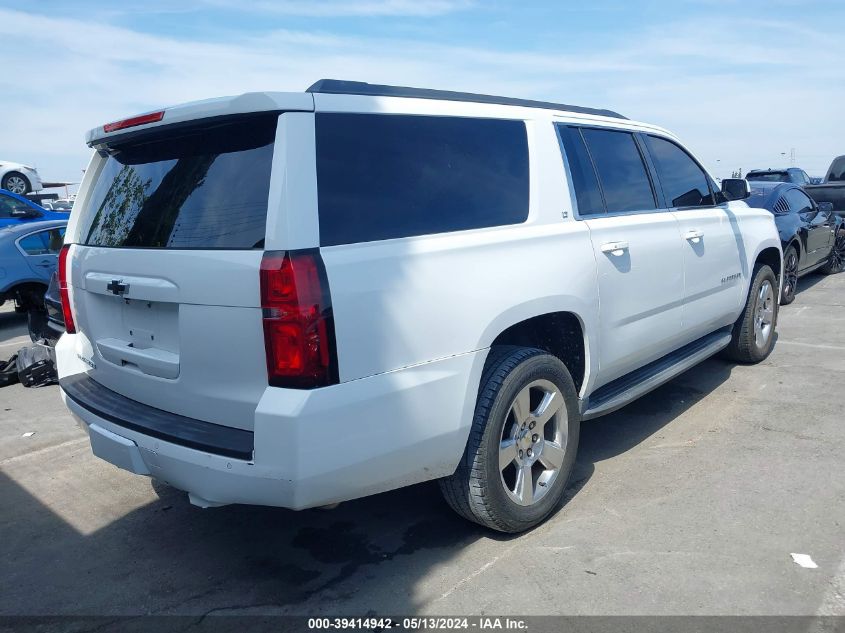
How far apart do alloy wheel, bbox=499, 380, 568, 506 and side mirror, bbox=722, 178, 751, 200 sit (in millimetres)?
2806

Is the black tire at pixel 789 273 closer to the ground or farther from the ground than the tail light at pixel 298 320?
closer to the ground

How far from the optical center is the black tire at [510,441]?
302 cm

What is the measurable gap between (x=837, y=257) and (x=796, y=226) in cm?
357

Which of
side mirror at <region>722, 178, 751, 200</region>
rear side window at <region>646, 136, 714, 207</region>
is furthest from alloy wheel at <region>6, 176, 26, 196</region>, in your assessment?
side mirror at <region>722, 178, 751, 200</region>

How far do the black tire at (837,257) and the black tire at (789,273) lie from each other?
8.94 feet

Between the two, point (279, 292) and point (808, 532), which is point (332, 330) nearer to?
point (279, 292)

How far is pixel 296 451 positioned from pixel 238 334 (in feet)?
1.54

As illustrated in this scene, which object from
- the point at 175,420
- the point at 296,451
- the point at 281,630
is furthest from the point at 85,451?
the point at 296,451

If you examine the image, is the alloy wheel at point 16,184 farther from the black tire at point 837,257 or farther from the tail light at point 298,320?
the tail light at point 298,320

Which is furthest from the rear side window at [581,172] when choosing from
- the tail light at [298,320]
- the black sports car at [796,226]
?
the black sports car at [796,226]

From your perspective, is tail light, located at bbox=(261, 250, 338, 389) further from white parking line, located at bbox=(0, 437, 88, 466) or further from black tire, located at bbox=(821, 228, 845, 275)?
black tire, located at bbox=(821, 228, 845, 275)

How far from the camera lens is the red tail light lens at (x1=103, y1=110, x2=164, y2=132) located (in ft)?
9.34

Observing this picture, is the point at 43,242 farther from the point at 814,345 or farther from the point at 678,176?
the point at 814,345

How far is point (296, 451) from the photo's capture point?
2.42 meters
